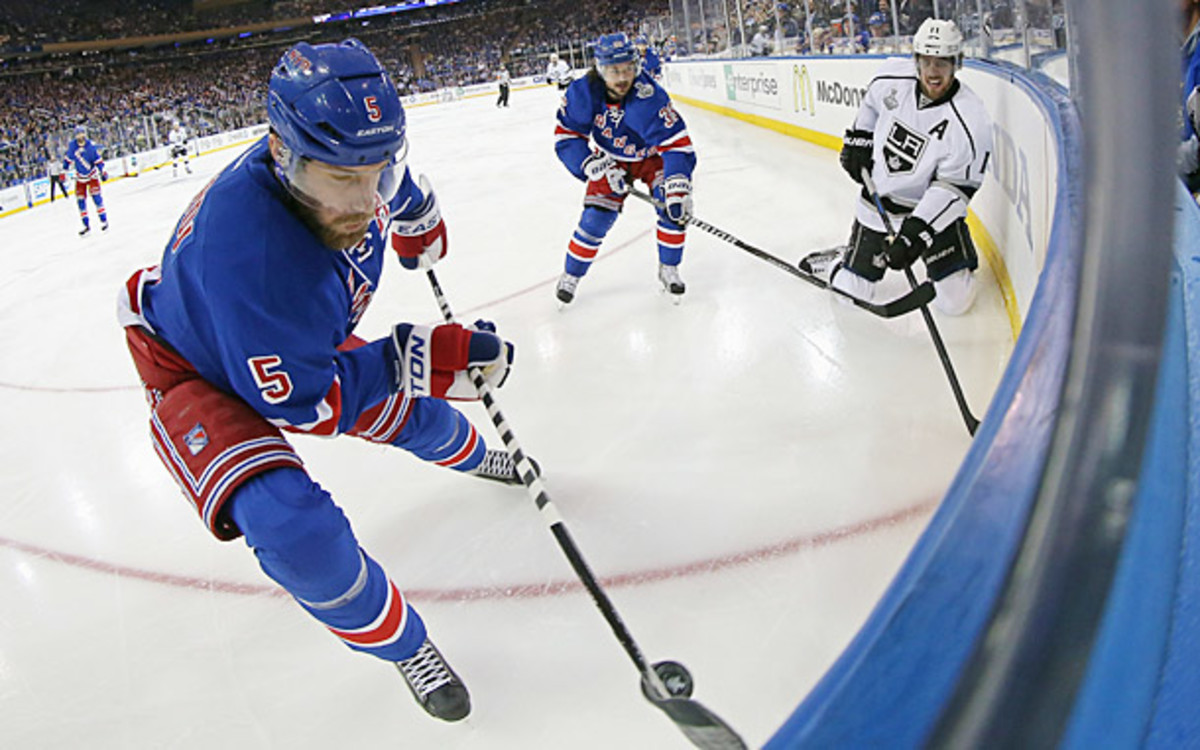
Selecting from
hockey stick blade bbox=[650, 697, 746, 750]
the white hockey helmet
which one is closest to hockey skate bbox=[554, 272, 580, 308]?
the white hockey helmet

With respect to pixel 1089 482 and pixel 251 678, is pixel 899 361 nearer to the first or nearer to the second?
pixel 251 678

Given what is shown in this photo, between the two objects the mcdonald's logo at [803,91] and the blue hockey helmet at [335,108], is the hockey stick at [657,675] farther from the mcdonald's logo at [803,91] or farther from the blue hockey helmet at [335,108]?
the mcdonald's logo at [803,91]

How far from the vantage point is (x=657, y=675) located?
4.08 feet

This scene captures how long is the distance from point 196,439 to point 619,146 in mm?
2620

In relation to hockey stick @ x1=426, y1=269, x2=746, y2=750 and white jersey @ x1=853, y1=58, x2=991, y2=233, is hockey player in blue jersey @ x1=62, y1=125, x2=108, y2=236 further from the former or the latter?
hockey stick @ x1=426, y1=269, x2=746, y2=750

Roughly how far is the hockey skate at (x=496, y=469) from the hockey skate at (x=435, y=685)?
745mm

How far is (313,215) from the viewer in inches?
55.9

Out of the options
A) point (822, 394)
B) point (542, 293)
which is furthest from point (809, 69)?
point (822, 394)

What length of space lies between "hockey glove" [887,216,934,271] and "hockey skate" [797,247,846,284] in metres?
0.64

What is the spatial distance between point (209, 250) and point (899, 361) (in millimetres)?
2122

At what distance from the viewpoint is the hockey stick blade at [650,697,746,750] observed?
3.33 feet

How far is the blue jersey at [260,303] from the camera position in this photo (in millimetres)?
1334

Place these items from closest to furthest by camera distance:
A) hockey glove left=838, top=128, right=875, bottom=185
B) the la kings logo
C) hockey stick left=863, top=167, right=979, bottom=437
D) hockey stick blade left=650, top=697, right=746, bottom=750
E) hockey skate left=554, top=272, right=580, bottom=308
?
hockey stick blade left=650, top=697, right=746, bottom=750 → hockey stick left=863, top=167, right=979, bottom=437 → the la kings logo → hockey glove left=838, top=128, right=875, bottom=185 → hockey skate left=554, top=272, right=580, bottom=308

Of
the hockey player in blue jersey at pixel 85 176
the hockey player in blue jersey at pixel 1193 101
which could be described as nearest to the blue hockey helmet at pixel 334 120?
the hockey player in blue jersey at pixel 1193 101
